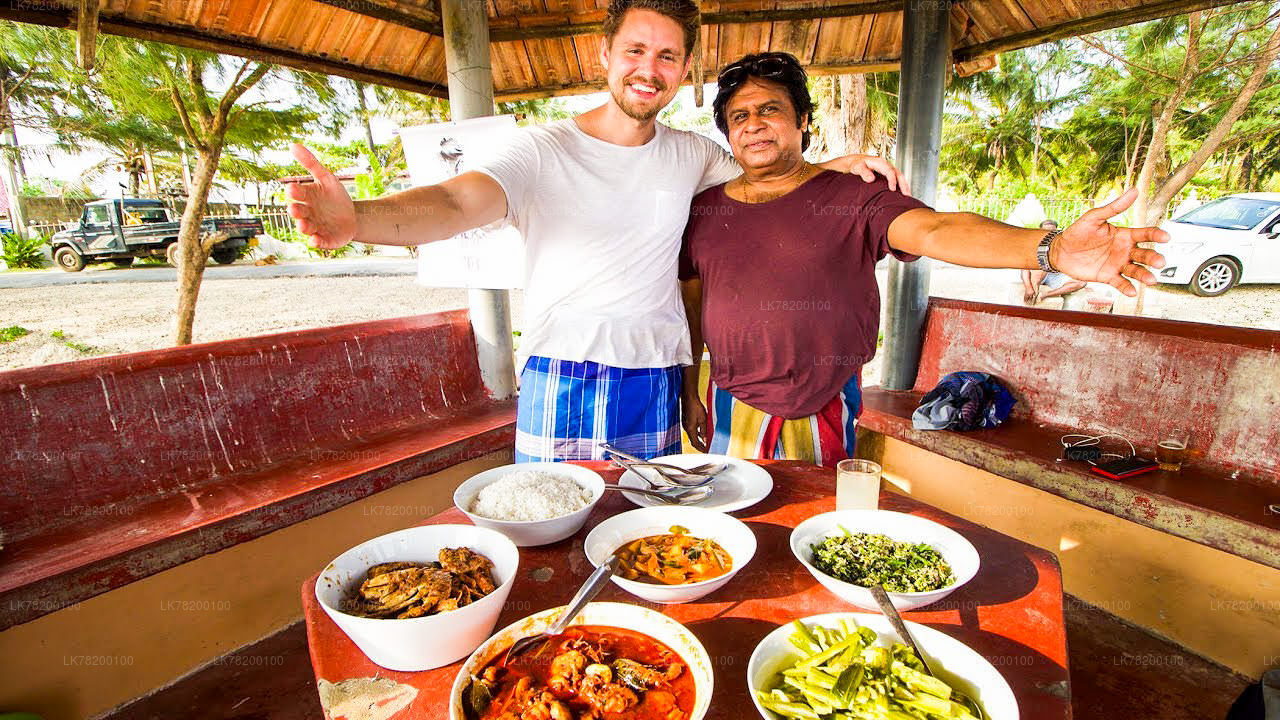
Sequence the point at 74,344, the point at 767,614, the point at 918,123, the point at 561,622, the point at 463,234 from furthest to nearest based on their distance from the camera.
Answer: the point at 74,344
the point at 918,123
the point at 463,234
the point at 767,614
the point at 561,622

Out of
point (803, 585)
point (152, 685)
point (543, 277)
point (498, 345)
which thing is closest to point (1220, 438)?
point (803, 585)

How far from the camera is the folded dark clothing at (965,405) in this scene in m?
3.47

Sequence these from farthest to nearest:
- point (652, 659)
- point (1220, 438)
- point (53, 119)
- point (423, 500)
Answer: point (53, 119)
point (423, 500)
point (1220, 438)
point (652, 659)

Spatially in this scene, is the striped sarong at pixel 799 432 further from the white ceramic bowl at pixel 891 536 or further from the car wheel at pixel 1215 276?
the car wheel at pixel 1215 276

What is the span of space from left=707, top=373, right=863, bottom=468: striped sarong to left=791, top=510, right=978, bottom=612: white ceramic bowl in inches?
33.6

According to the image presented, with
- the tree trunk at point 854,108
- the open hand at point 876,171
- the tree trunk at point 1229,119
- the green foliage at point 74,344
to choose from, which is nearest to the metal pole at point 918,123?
the open hand at point 876,171

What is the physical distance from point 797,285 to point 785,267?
79mm

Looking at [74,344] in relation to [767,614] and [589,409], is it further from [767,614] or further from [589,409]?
[767,614]

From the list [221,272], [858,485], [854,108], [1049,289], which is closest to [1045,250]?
[858,485]

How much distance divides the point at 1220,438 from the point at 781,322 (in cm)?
238

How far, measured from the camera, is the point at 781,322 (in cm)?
226

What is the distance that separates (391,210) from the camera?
1572mm

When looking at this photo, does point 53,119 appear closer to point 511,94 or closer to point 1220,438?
point 511,94

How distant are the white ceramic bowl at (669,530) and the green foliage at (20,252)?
2273 centimetres
